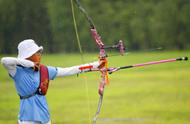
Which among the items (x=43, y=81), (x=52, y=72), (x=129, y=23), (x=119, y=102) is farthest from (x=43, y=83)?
(x=129, y=23)

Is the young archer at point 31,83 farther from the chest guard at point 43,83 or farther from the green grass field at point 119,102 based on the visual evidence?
the green grass field at point 119,102

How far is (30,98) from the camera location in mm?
6961

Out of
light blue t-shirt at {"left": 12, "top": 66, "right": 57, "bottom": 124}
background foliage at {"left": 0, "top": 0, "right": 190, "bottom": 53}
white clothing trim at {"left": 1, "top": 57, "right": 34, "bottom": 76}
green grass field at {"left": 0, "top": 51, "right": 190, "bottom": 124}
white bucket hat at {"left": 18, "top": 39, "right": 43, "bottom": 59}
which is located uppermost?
white bucket hat at {"left": 18, "top": 39, "right": 43, "bottom": 59}

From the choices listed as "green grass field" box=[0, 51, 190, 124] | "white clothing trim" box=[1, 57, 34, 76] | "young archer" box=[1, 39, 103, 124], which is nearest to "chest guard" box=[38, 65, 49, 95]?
"young archer" box=[1, 39, 103, 124]

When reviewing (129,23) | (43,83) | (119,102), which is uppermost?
(43,83)

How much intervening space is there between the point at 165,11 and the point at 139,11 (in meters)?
5.56

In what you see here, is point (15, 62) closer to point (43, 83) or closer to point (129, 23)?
point (43, 83)

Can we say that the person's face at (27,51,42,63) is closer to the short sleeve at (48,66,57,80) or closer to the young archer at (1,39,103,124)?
the young archer at (1,39,103,124)

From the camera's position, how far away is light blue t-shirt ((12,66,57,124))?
692 centimetres

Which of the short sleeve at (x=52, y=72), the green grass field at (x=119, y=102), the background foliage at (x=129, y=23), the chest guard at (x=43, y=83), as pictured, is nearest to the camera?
the chest guard at (x=43, y=83)

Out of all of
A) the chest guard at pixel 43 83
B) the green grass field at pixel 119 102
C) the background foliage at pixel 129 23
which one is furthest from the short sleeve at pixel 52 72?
the background foliage at pixel 129 23

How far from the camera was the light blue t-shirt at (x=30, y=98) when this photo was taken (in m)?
6.92

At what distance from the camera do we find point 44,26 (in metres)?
31.5

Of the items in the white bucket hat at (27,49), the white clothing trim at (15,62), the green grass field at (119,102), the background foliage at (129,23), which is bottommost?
the background foliage at (129,23)
